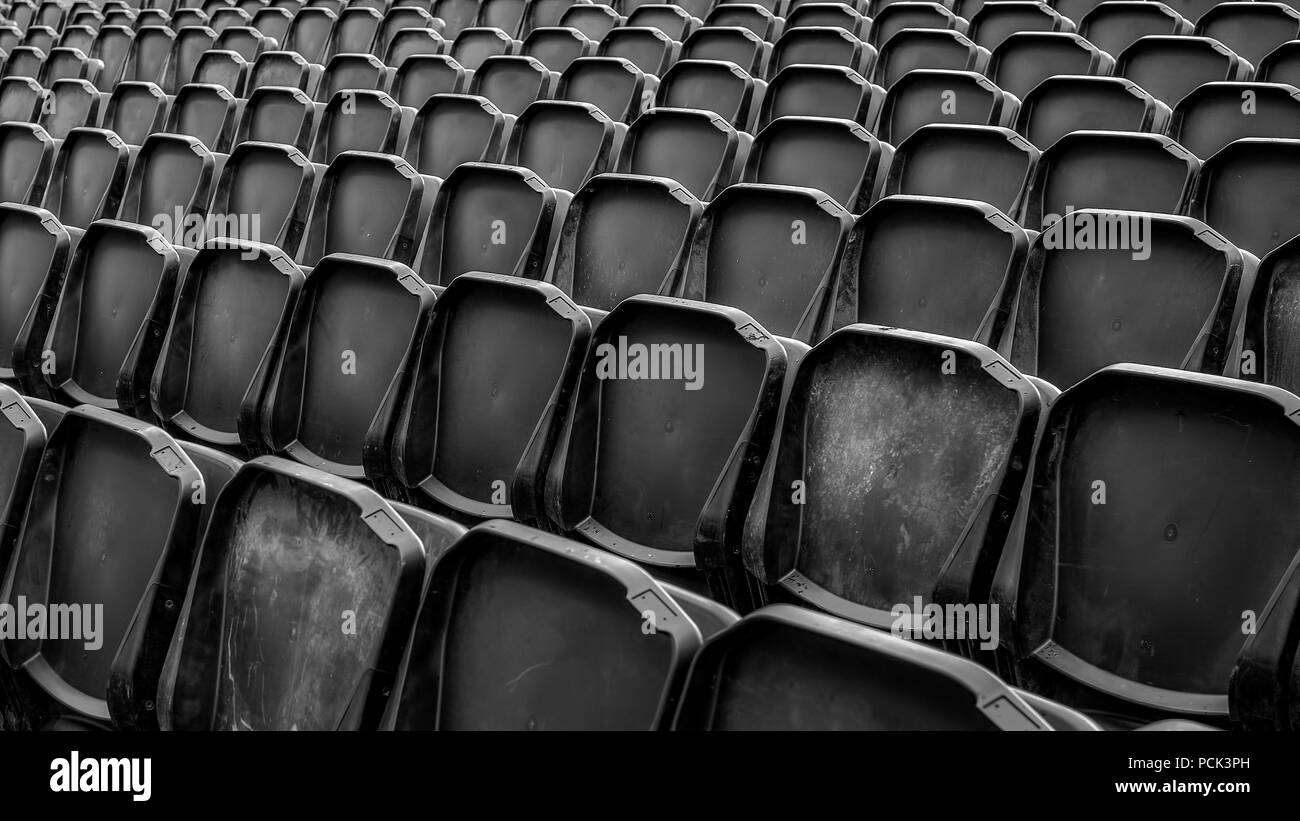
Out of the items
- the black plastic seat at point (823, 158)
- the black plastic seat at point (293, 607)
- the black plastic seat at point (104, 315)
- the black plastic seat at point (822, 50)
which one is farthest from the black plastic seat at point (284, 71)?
the black plastic seat at point (293, 607)

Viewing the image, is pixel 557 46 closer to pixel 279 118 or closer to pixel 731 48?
pixel 731 48

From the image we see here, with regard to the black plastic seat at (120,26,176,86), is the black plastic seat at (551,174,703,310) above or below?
below

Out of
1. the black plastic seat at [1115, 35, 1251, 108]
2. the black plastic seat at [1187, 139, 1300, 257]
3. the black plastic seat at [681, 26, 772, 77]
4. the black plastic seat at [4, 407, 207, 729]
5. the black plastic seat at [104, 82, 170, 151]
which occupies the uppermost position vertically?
the black plastic seat at [681, 26, 772, 77]

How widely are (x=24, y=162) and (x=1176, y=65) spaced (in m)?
3.33

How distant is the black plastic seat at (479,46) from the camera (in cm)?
423

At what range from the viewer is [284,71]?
13.9ft

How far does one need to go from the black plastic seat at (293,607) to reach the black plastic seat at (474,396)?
39 centimetres

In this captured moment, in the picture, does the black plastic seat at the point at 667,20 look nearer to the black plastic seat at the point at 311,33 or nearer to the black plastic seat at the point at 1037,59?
the black plastic seat at the point at 1037,59

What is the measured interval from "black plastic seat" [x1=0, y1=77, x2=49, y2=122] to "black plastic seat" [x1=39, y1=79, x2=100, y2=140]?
3cm

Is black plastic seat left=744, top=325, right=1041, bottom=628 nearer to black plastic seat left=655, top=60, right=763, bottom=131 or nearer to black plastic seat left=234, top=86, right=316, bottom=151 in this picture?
black plastic seat left=655, top=60, right=763, bottom=131

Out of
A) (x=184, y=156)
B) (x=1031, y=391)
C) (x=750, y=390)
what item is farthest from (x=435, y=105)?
(x=1031, y=391)

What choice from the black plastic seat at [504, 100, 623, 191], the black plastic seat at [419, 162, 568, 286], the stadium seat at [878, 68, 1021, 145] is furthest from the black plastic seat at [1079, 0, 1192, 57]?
the black plastic seat at [419, 162, 568, 286]

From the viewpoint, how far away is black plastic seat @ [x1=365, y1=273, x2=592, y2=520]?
1.79 meters
